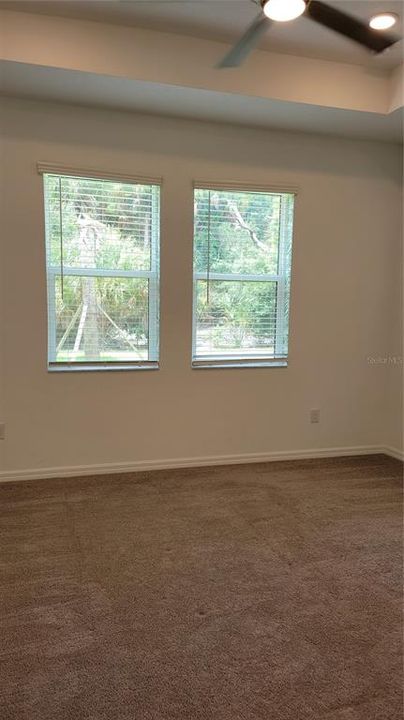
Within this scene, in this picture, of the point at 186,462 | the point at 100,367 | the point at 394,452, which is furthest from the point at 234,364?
the point at 394,452

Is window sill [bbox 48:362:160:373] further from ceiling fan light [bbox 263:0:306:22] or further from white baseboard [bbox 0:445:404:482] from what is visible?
ceiling fan light [bbox 263:0:306:22]

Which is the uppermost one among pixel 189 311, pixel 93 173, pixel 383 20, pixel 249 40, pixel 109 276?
pixel 383 20

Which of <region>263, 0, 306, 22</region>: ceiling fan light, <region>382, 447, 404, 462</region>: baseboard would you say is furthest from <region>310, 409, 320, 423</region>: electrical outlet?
<region>263, 0, 306, 22</region>: ceiling fan light

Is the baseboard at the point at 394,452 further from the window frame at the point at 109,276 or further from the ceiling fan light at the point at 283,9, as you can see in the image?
the ceiling fan light at the point at 283,9

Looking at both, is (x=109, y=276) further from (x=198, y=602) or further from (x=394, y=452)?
(x=394, y=452)

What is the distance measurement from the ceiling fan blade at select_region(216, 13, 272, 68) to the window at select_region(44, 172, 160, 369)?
1297 mm

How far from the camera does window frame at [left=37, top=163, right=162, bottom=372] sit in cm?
329

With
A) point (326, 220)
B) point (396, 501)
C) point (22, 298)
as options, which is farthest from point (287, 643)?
point (326, 220)

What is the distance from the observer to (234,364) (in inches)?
149

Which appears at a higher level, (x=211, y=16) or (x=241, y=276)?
(x=211, y=16)

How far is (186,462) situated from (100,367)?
3.35 feet

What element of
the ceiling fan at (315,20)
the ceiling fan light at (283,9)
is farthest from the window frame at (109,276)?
the ceiling fan light at (283,9)

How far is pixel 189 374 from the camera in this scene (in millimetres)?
3693

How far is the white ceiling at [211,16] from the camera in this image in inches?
99.2
